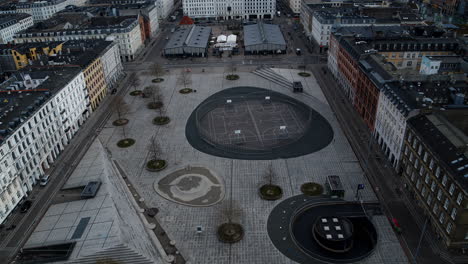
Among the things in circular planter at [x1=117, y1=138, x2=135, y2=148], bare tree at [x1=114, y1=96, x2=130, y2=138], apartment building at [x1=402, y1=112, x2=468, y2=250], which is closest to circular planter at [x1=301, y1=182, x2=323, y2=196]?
apartment building at [x1=402, y1=112, x2=468, y2=250]

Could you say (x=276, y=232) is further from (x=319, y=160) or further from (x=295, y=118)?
(x=295, y=118)

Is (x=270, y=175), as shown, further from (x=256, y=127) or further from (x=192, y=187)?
(x=256, y=127)

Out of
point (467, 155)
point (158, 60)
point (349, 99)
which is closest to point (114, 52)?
point (158, 60)

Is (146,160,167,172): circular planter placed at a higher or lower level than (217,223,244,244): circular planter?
higher

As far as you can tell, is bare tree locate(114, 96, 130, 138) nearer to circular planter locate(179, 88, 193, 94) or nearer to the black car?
circular planter locate(179, 88, 193, 94)

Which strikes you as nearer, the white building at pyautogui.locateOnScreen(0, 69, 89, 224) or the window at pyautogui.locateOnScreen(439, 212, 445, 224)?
the window at pyautogui.locateOnScreen(439, 212, 445, 224)

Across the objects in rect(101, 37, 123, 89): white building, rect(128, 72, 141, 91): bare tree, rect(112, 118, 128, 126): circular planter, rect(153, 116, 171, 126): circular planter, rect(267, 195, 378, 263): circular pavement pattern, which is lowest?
rect(267, 195, 378, 263): circular pavement pattern

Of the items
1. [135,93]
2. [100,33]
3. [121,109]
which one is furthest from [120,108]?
[100,33]

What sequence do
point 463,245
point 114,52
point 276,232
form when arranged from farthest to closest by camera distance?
point 114,52 < point 276,232 < point 463,245
